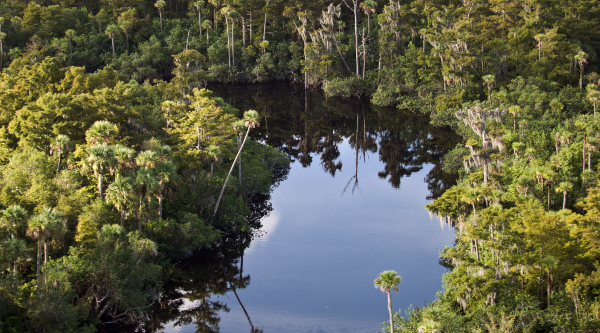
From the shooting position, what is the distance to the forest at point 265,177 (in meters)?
23.9

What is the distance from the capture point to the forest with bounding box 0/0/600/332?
23.9m

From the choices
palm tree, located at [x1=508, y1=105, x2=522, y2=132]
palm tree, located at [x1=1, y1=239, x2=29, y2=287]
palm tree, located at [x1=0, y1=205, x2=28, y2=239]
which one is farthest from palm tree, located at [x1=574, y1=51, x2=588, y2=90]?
palm tree, located at [x1=1, y1=239, x2=29, y2=287]

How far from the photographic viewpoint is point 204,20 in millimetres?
94438

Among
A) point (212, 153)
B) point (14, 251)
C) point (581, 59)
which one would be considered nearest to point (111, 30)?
point (212, 153)

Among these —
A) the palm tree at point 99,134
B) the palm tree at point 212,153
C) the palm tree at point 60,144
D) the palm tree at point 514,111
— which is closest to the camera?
the palm tree at point 99,134

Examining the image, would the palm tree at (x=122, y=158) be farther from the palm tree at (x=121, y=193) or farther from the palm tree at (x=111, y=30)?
the palm tree at (x=111, y=30)

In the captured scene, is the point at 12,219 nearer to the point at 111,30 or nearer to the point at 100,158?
the point at 100,158

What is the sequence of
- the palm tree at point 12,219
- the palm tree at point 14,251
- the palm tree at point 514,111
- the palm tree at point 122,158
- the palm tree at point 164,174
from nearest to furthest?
1. the palm tree at point 14,251
2. the palm tree at point 12,219
3. the palm tree at point 122,158
4. the palm tree at point 164,174
5. the palm tree at point 514,111

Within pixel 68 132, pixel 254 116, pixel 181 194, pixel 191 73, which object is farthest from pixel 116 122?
pixel 191 73

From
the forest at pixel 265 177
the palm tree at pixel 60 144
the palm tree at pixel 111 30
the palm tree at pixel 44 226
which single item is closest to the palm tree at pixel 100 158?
the forest at pixel 265 177

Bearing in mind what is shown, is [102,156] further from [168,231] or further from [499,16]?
[499,16]

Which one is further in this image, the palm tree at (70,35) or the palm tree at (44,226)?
the palm tree at (70,35)

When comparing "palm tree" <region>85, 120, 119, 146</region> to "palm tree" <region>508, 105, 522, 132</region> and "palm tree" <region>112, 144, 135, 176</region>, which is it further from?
"palm tree" <region>508, 105, 522, 132</region>

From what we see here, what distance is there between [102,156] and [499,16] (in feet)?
186
